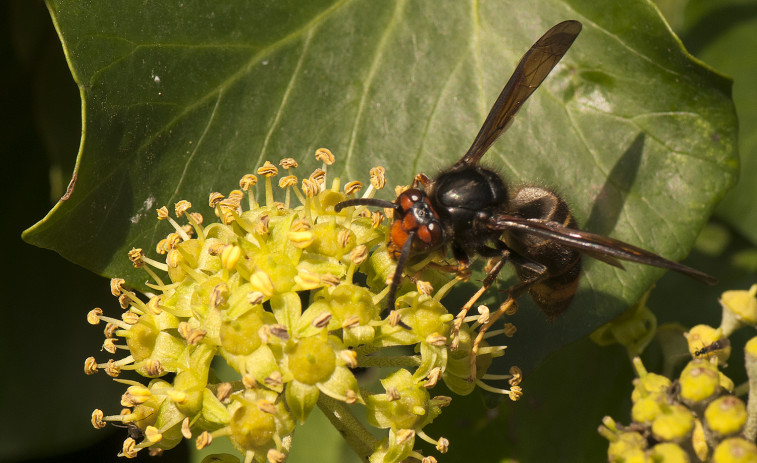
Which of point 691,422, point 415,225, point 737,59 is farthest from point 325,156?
point 737,59

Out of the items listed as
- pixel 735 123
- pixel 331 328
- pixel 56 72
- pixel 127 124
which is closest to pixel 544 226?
pixel 331 328

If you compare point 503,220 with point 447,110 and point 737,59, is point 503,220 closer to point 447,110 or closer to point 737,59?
point 447,110

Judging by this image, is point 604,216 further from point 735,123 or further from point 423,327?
point 423,327

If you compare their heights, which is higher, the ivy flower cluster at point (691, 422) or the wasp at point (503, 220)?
the wasp at point (503, 220)

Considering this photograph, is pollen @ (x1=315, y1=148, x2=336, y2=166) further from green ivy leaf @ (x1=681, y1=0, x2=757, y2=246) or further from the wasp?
green ivy leaf @ (x1=681, y1=0, x2=757, y2=246)

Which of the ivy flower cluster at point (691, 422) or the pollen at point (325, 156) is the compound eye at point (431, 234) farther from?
the ivy flower cluster at point (691, 422)

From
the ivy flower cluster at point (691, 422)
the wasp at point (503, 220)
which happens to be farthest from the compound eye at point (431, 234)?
the ivy flower cluster at point (691, 422)
